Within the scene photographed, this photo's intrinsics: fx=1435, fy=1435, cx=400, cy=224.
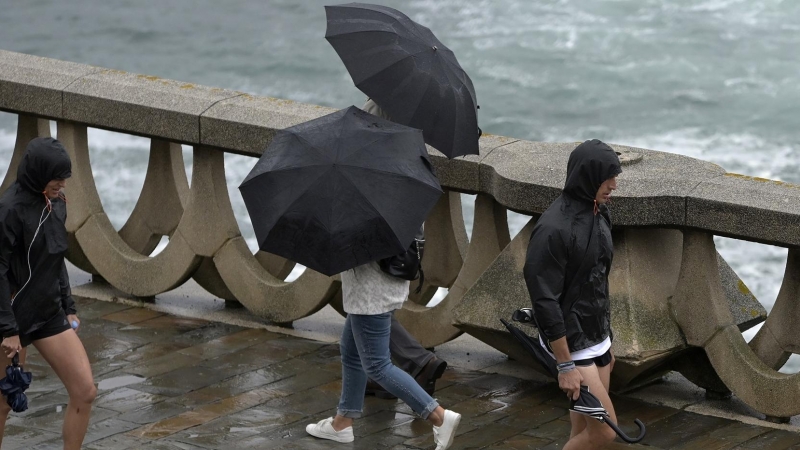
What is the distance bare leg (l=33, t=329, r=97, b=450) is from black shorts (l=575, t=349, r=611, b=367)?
1951mm

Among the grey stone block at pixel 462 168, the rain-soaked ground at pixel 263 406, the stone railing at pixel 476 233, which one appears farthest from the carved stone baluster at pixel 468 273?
the rain-soaked ground at pixel 263 406

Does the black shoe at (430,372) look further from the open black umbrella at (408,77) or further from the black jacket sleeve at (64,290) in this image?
the black jacket sleeve at (64,290)

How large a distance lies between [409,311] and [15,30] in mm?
18876

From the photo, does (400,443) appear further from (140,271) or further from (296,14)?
(296,14)

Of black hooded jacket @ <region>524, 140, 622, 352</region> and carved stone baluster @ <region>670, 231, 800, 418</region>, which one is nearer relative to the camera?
black hooded jacket @ <region>524, 140, 622, 352</region>

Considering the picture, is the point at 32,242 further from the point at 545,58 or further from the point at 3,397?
the point at 545,58

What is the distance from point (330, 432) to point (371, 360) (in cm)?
46

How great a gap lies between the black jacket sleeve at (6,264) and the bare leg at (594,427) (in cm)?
215

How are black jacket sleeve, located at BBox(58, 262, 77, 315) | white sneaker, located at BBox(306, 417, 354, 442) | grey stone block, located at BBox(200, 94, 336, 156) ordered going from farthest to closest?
1. grey stone block, located at BBox(200, 94, 336, 156)
2. white sneaker, located at BBox(306, 417, 354, 442)
3. black jacket sleeve, located at BBox(58, 262, 77, 315)

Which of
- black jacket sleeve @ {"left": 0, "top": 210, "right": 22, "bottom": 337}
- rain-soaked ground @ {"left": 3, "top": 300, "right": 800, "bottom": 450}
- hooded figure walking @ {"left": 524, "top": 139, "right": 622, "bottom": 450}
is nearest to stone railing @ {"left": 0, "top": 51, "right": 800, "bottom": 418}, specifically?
rain-soaked ground @ {"left": 3, "top": 300, "right": 800, "bottom": 450}

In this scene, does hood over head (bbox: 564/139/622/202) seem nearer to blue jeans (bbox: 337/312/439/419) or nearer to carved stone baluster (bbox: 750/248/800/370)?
blue jeans (bbox: 337/312/439/419)

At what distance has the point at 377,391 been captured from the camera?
6.91 metres

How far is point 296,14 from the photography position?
25594 mm

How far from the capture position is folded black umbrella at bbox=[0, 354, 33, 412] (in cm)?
559
